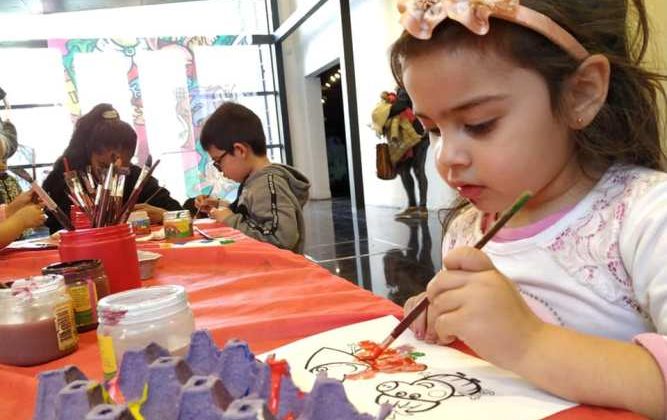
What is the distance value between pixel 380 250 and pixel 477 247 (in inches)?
99.3

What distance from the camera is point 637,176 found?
60 cm

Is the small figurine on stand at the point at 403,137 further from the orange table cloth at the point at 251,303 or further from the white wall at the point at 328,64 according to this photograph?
the orange table cloth at the point at 251,303

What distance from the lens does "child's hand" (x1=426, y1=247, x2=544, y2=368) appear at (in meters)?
0.44

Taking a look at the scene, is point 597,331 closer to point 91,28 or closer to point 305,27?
point 305,27

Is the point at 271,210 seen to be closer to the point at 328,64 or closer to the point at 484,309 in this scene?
the point at 484,309

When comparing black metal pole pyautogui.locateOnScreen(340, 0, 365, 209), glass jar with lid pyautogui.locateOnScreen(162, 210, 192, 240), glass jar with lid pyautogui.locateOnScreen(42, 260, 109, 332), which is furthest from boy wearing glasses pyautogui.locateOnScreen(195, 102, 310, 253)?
black metal pole pyautogui.locateOnScreen(340, 0, 365, 209)

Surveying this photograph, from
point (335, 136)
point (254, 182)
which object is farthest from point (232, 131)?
point (335, 136)

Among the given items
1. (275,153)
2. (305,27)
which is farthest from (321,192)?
(305,27)

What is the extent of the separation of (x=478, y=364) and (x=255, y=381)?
0.73 ft

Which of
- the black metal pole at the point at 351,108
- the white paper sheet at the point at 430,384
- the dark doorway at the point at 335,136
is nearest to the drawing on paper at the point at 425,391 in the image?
the white paper sheet at the point at 430,384

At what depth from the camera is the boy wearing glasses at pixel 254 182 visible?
1.73m

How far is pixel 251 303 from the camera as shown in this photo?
0.78 meters

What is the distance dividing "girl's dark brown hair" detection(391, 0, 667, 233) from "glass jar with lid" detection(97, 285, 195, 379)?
375mm

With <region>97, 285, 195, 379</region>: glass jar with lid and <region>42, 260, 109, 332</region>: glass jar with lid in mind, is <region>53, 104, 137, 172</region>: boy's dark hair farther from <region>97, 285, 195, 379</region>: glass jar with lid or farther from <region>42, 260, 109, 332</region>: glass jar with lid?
<region>97, 285, 195, 379</region>: glass jar with lid
